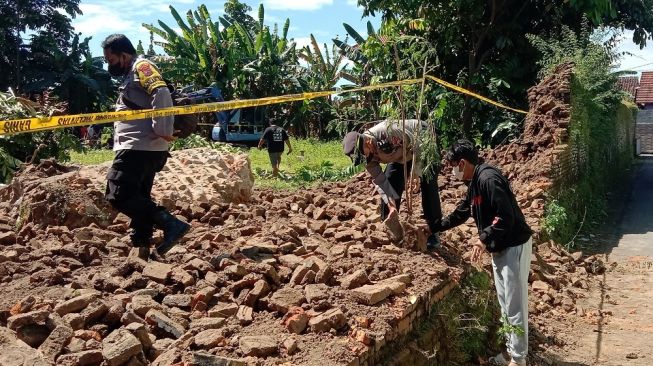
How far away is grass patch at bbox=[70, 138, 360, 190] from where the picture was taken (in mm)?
13022

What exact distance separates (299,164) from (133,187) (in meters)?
13.0

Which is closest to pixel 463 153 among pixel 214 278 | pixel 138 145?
pixel 214 278

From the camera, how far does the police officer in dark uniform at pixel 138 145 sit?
4730 millimetres

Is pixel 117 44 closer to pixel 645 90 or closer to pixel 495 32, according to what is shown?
pixel 495 32

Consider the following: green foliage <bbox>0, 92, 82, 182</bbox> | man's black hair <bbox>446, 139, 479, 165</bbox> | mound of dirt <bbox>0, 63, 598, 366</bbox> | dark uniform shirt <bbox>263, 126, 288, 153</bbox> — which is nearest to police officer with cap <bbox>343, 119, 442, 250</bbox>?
mound of dirt <bbox>0, 63, 598, 366</bbox>

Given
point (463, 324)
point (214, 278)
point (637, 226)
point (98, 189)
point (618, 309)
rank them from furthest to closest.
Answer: point (637, 226), point (618, 309), point (98, 189), point (463, 324), point (214, 278)

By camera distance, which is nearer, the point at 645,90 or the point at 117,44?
the point at 117,44

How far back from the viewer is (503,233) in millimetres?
4508

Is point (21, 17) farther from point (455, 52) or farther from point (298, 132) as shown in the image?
point (455, 52)

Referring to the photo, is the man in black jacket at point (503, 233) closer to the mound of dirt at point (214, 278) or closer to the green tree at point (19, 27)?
the mound of dirt at point (214, 278)

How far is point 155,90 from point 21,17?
22325 mm

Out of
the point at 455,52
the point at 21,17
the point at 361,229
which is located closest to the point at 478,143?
the point at 455,52

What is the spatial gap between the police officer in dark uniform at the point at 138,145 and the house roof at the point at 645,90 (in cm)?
3744

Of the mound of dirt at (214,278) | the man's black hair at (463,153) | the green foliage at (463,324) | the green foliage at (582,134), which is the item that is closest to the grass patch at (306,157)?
the green foliage at (582,134)
